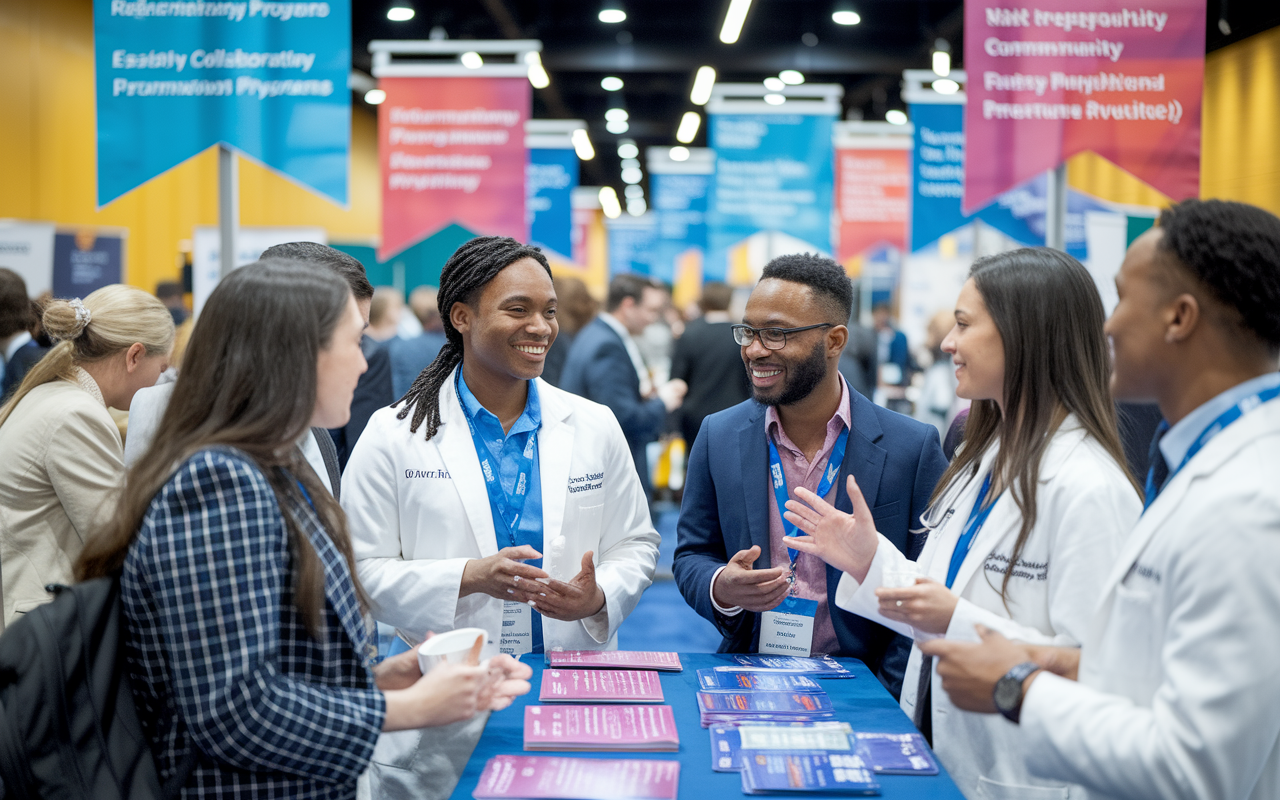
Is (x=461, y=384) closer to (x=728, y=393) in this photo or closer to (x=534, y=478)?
(x=534, y=478)

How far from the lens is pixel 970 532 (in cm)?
195

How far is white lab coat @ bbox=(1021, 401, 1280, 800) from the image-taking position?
1235mm

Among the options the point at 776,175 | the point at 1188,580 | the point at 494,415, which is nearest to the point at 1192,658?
the point at 1188,580

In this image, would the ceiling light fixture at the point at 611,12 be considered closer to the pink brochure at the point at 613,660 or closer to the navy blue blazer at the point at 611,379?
the navy blue blazer at the point at 611,379

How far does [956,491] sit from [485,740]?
3.50ft

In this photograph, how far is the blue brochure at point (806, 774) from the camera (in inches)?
59.4

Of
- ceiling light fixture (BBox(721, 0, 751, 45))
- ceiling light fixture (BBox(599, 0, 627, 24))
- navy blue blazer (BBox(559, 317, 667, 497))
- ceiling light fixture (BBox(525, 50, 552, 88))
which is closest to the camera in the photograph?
navy blue blazer (BBox(559, 317, 667, 497))

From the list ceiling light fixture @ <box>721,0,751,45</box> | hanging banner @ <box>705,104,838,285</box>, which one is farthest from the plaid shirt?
ceiling light fixture @ <box>721,0,751,45</box>

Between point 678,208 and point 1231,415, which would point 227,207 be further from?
point 678,208

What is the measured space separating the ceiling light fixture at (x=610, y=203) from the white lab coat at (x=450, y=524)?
89.9 ft

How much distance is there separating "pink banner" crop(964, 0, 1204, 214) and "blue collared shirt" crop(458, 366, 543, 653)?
7.83 feet

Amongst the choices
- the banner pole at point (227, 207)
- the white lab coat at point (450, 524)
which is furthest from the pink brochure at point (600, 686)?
the banner pole at point (227, 207)

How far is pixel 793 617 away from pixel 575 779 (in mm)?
905

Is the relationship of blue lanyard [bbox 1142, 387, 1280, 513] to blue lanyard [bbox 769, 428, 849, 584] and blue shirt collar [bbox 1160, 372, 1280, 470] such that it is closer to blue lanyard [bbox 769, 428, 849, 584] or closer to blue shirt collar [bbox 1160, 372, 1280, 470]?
→ blue shirt collar [bbox 1160, 372, 1280, 470]
